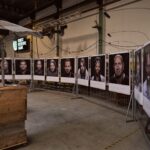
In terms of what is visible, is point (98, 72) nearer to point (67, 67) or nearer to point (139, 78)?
point (67, 67)

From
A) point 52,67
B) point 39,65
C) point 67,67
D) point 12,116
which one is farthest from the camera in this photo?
point 39,65

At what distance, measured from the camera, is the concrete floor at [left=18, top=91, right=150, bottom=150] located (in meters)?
3.40

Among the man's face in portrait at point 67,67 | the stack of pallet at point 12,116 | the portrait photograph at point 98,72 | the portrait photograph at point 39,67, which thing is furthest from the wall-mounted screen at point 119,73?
the portrait photograph at point 39,67

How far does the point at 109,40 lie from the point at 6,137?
5907 mm

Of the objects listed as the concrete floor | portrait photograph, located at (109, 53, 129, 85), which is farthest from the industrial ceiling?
the concrete floor

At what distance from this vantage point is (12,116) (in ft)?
11.0

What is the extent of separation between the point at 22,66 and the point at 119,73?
576 cm

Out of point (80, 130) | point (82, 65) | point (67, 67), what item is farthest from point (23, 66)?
point (80, 130)

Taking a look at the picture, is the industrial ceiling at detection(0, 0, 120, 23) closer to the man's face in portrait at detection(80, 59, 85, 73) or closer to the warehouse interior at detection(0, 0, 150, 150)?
the warehouse interior at detection(0, 0, 150, 150)

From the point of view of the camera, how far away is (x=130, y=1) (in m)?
7.21

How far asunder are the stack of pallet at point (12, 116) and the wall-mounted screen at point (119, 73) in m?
2.60

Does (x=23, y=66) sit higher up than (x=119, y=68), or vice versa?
(x=23, y=66)

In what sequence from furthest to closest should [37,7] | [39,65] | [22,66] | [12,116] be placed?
[37,7] < [22,66] < [39,65] < [12,116]

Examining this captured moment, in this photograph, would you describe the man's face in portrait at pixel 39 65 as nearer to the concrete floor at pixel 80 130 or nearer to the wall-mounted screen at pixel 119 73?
the concrete floor at pixel 80 130
